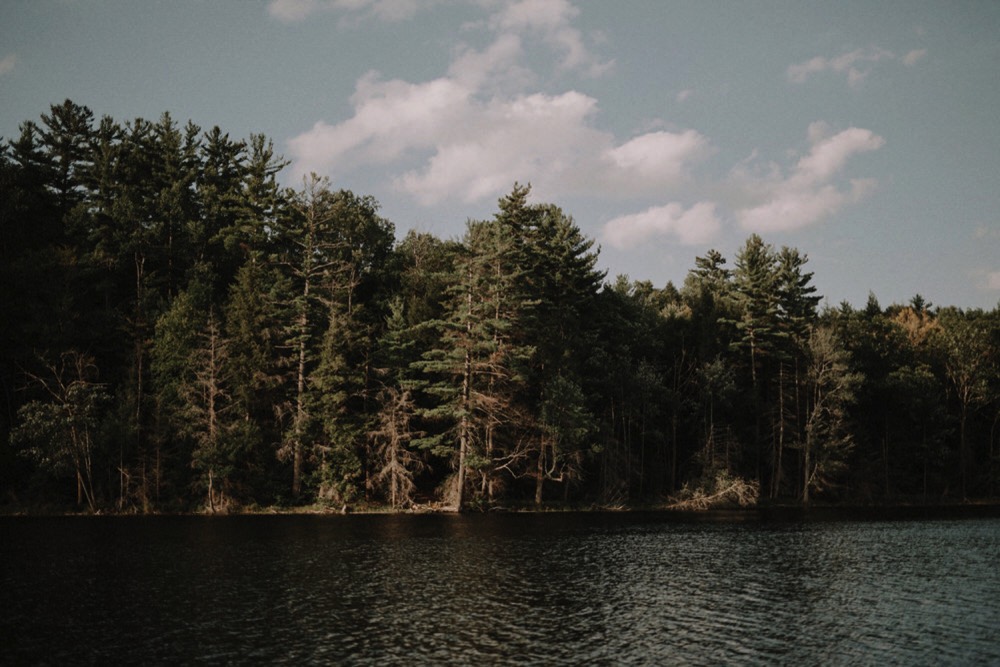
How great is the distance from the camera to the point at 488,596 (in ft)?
95.6

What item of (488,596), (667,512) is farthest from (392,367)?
(488,596)

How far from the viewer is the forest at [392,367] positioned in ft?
194

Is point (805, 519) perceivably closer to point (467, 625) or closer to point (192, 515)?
point (467, 625)

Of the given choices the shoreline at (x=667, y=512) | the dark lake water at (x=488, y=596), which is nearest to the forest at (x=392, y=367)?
the shoreline at (x=667, y=512)

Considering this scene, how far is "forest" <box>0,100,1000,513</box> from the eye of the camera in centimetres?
5912

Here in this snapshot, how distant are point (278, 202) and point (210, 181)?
14471 millimetres

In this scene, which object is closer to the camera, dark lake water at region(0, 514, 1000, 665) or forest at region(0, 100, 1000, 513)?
dark lake water at region(0, 514, 1000, 665)

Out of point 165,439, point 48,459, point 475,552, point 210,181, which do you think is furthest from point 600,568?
point 210,181

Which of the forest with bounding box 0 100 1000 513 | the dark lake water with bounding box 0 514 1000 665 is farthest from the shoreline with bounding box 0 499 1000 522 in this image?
the dark lake water with bounding box 0 514 1000 665

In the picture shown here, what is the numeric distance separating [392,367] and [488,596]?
37.3 m

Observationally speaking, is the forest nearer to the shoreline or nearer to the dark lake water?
the shoreline

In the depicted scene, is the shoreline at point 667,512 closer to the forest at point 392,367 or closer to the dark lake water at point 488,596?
the forest at point 392,367

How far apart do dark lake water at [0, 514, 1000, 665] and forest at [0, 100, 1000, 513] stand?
1145 cm

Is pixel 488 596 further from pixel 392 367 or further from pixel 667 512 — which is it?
pixel 667 512
